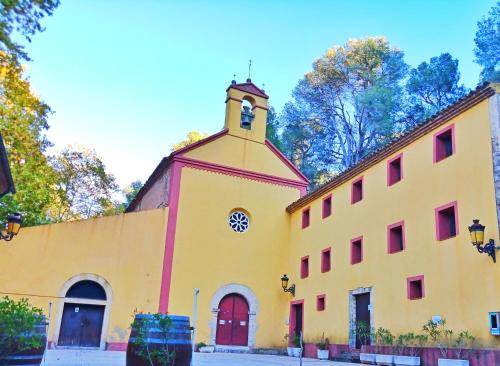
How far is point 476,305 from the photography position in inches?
387

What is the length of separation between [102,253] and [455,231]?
12.2 m

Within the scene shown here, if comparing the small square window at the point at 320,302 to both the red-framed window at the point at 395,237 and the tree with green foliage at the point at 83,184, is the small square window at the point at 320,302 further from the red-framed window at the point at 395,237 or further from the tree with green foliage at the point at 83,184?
the tree with green foliage at the point at 83,184

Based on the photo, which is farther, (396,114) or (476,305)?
(396,114)

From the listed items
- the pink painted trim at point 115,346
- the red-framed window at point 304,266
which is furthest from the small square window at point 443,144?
the pink painted trim at point 115,346

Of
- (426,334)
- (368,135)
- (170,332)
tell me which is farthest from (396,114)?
(170,332)

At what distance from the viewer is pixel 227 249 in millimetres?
19422

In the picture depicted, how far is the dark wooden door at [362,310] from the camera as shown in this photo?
45.6 feet

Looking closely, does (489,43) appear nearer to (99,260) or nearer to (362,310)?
(362,310)

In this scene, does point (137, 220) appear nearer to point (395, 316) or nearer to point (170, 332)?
Result: point (395, 316)

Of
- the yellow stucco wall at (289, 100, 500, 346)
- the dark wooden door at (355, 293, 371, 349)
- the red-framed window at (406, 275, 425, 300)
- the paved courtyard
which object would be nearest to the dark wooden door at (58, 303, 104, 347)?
the paved courtyard

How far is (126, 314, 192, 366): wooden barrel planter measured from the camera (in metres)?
5.77

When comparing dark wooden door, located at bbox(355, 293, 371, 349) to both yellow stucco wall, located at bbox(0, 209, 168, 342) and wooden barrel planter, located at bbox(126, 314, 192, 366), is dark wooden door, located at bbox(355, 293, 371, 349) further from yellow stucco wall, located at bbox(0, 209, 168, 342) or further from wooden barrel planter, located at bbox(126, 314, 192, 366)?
wooden barrel planter, located at bbox(126, 314, 192, 366)

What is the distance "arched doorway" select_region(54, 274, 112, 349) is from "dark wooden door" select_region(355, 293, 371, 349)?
8892 mm

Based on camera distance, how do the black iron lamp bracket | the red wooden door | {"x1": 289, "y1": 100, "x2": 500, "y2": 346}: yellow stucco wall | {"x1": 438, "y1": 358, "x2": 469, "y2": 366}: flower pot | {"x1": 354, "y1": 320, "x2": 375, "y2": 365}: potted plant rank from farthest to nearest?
the red wooden door < {"x1": 354, "y1": 320, "x2": 375, "y2": 365}: potted plant < {"x1": 289, "y1": 100, "x2": 500, "y2": 346}: yellow stucco wall < the black iron lamp bracket < {"x1": 438, "y1": 358, "x2": 469, "y2": 366}: flower pot
